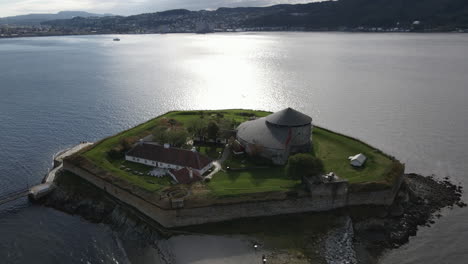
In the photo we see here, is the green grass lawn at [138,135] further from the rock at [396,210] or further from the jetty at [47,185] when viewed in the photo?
the rock at [396,210]

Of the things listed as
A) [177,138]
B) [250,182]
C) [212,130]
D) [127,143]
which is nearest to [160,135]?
[177,138]

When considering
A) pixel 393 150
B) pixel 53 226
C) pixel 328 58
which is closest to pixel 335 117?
pixel 393 150

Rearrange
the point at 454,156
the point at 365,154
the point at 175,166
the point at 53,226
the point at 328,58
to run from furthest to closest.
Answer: the point at 328,58 < the point at 454,156 < the point at 365,154 < the point at 175,166 < the point at 53,226

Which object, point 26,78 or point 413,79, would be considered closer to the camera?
point 413,79

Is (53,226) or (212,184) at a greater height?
(212,184)

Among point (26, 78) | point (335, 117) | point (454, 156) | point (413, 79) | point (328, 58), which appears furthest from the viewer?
point (328, 58)

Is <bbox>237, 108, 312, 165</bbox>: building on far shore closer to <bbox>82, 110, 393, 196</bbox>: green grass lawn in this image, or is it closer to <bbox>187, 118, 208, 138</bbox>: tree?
<bbox>82, 110, 393, 196</bbox>: green grass lawn

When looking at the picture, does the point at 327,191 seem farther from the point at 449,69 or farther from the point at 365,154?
the point at 449,69
